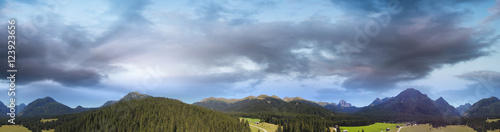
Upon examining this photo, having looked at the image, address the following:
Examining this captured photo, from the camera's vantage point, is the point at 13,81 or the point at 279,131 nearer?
the point at 13,81

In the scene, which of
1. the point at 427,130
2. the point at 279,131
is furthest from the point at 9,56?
the point at 427,130

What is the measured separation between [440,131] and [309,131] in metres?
102

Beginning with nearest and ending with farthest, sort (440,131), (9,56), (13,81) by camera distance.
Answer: (9,56) → (13,81) → (440,131)

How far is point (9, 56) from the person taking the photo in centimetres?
7431

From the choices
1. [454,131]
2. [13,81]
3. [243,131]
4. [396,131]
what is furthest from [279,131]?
[13,81]

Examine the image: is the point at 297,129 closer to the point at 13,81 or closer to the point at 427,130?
the point at 427,130

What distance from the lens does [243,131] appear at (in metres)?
199

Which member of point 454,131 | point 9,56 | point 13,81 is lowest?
point 454,131

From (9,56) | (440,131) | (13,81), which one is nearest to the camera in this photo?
(9,56)

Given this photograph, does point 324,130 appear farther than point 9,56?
Yes

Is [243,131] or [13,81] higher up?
[13,81]

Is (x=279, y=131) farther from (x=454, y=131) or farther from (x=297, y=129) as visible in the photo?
(x=454, y=131)

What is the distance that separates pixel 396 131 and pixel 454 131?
158 ft

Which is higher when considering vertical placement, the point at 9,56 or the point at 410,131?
the point at 9,56
